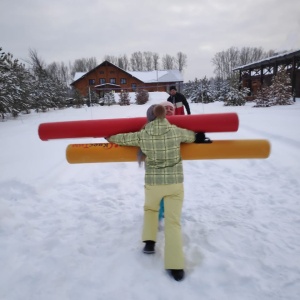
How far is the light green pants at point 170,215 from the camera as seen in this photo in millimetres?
2404

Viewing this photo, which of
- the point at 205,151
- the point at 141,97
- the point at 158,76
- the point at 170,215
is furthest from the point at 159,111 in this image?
the point at 158,76

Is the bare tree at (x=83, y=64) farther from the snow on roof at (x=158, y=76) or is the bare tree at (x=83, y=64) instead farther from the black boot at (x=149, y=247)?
the black boot at (x=149, y=247)

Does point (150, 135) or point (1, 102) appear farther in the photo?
point (1, 102)

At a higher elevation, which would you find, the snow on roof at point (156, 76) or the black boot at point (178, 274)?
the snow on roof at point (156, 76)

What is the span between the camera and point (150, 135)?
94.9 inches

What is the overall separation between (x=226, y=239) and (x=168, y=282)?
1007mm

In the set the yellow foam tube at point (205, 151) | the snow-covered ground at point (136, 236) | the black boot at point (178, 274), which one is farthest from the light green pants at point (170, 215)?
the yellow foam tube at point (205, 151)

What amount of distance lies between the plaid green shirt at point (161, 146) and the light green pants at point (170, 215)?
79 mm

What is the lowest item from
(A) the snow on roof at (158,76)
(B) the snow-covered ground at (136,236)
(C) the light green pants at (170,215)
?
(B) the snow-covered ground at (136,236)

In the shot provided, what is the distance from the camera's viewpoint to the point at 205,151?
2725mm

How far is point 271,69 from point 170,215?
30.5 m

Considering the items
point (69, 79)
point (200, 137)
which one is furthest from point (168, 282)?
point (69, 79)

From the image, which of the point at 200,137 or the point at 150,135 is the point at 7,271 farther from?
the point at 200,137

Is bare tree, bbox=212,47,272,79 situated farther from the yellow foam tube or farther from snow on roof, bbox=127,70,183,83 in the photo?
Answer: the yellow foam tube
